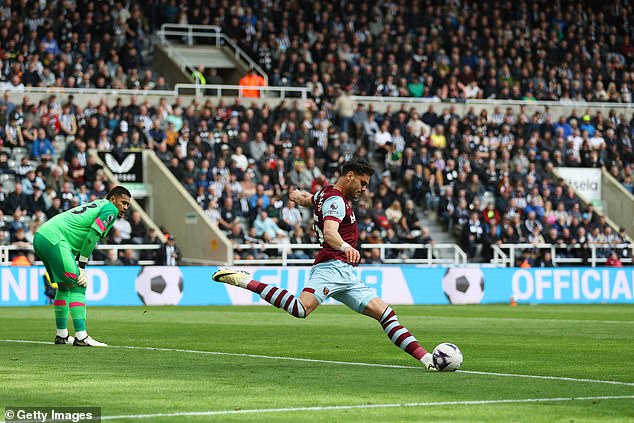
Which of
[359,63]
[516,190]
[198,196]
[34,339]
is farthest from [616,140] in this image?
[34,339]

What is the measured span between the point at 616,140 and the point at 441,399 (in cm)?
3527

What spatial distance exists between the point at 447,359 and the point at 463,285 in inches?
837

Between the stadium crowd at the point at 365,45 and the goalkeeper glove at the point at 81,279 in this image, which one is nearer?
the goalkeeper glove at the point at 81,279

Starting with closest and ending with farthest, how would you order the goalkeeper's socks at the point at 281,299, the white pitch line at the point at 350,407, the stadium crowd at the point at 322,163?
1. the white pitch line at the point at 350,407
2. the goalkeeper's socks at the point at 281,299
3. the stadium crowd at the point at 322,163

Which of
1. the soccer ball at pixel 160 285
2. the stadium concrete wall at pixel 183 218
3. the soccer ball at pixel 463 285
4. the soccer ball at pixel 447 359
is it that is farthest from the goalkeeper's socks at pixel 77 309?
the soccer ball at pixel 463 285

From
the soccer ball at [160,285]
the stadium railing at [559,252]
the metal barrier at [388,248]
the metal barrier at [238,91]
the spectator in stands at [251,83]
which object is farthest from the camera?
the spectator in stands at [251,83]

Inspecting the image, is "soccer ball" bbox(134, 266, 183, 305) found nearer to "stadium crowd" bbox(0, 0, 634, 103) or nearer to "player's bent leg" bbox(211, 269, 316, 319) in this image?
"stadium crowd" bbox(0, 0, 634, 103)

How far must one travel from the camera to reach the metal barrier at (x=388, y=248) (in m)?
33.5

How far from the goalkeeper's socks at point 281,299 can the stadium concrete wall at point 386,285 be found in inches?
689

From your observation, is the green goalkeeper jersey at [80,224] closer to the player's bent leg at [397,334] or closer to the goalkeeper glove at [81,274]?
the goalkeeper glove at [81,274]

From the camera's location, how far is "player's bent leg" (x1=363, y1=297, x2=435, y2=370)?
1204cm

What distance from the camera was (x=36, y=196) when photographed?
31.9 metres

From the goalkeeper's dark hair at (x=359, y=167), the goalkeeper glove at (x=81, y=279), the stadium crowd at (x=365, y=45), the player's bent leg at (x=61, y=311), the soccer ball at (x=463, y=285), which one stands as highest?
the stadium crowd at (x=365, y=45)

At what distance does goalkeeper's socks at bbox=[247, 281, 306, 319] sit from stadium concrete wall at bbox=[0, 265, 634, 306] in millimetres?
17510
